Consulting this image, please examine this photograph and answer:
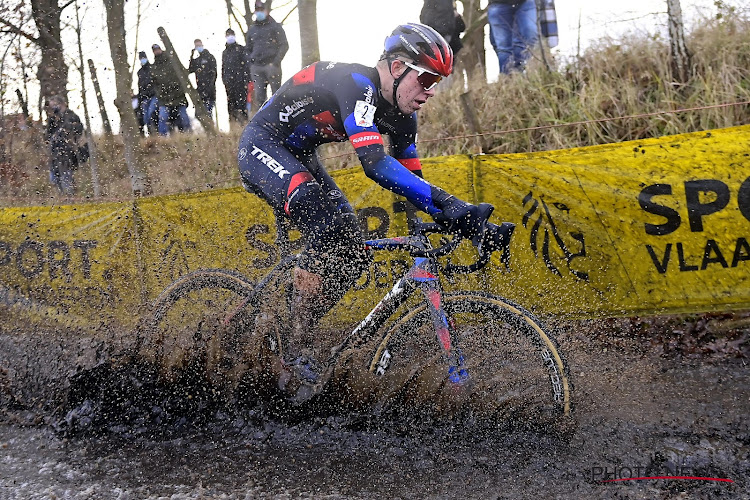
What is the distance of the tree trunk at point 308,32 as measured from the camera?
10016 millimetres

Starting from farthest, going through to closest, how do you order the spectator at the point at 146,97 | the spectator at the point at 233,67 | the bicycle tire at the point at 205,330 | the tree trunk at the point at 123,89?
the spectator at the point at 146,97 → the spectator at the point at 233,67 → the tree trunk at the point at 123,89 → the bicycle tire at the point at 205,330

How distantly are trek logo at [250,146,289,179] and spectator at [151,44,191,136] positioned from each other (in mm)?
9193

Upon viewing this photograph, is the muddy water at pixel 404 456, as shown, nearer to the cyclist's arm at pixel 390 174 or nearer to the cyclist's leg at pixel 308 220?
the cyclist's leg at pixel 308 220

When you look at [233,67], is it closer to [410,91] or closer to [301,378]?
[410,91]

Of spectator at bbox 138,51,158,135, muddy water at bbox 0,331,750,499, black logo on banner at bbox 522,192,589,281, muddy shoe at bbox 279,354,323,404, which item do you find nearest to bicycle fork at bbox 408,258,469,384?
muddy water at bbox 0,331,750,499

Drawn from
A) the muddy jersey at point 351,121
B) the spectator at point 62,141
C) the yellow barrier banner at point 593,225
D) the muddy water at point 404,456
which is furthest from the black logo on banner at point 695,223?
the spectator at point 62,141

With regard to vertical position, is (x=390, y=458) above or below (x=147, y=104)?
below

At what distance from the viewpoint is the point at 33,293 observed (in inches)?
316

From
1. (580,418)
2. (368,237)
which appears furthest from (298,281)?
(368,237)

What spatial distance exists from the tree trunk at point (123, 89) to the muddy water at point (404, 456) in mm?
6553

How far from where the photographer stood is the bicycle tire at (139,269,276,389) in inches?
168

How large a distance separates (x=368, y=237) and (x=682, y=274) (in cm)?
279

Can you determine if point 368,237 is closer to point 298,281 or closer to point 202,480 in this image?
point 298,281

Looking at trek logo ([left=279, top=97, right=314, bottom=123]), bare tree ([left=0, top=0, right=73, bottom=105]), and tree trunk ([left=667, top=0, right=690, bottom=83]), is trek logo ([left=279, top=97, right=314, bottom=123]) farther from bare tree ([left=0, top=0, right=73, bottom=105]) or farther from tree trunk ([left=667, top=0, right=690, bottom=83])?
bare tree ([left=0, top=0, right=73, bottom=105])
